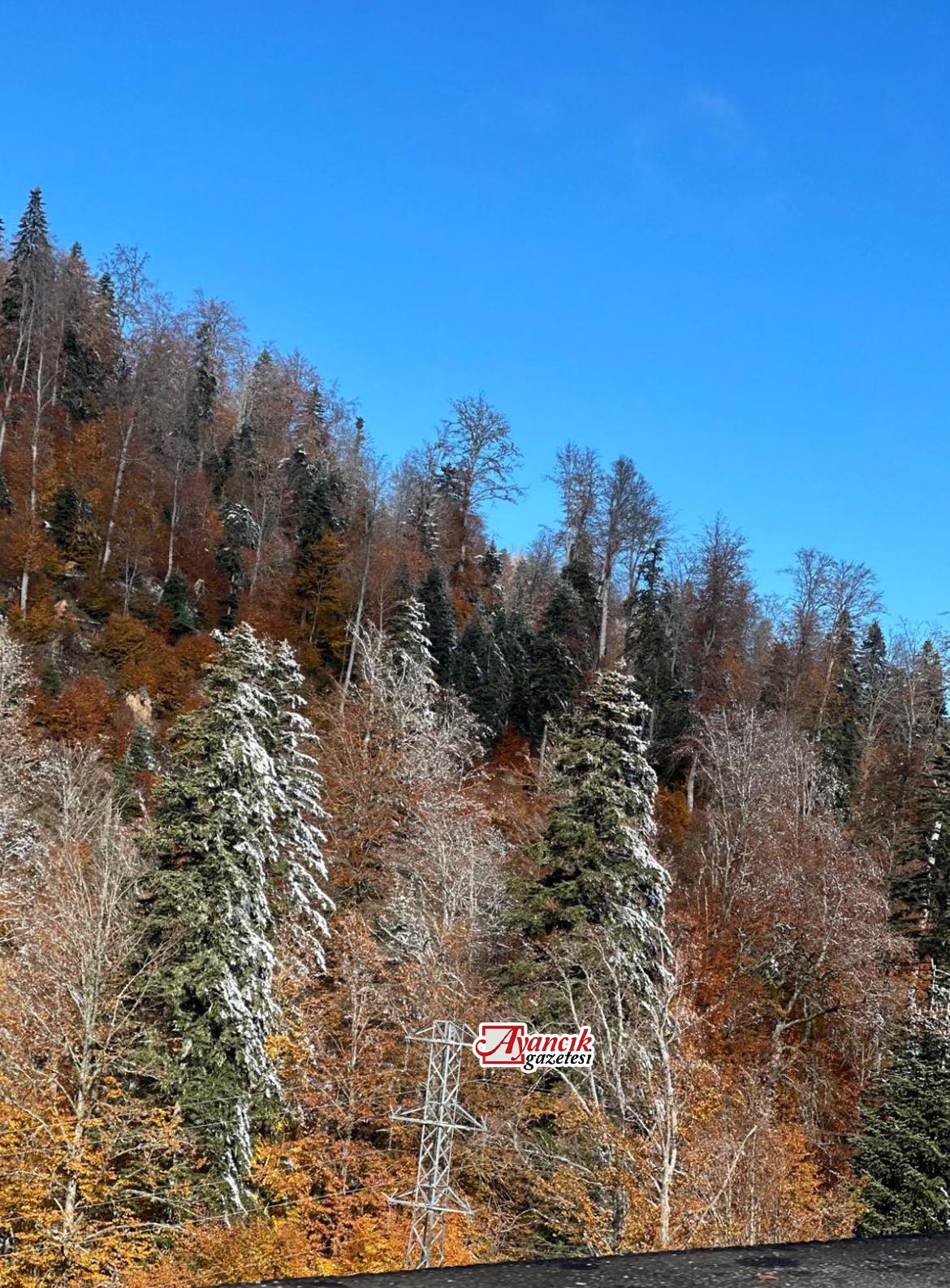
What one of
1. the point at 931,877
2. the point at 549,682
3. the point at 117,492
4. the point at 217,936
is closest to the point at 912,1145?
the point at 931,877

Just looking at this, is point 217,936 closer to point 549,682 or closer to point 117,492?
point 549,682

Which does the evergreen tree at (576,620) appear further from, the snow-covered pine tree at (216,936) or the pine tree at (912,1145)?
the snow-covered pine tree at (216,936)

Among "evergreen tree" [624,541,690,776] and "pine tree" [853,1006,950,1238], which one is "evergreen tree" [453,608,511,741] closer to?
"evergreen tree" [624,541,690,776]

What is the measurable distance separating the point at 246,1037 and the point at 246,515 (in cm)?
3588

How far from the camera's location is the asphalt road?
11.0ft

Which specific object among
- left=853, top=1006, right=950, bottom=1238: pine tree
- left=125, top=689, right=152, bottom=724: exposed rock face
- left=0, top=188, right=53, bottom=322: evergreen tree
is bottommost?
left=853, top=1006, right=950, bottom=1238: pine tree

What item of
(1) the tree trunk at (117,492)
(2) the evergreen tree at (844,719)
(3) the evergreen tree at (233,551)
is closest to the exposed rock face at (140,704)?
(3) the evergreen tree at (233,551)

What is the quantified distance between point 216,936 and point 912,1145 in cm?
1424

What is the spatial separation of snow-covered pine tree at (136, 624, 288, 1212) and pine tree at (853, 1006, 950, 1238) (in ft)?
38.7

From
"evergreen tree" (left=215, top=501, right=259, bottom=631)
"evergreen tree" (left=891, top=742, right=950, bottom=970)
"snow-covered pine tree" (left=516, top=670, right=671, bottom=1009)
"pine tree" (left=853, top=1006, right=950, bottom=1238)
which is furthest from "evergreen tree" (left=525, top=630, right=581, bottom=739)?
"pine tree" (left=853, top=1006, right=950, bottom=1238)

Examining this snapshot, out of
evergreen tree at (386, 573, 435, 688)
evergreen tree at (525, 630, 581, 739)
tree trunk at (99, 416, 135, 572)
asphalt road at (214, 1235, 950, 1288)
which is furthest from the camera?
evergreen tree at (525, 630, 581, 739)

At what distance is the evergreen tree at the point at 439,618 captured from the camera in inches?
1834

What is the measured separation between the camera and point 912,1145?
1738cm

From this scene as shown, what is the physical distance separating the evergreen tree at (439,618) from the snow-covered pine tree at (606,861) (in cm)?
2473
